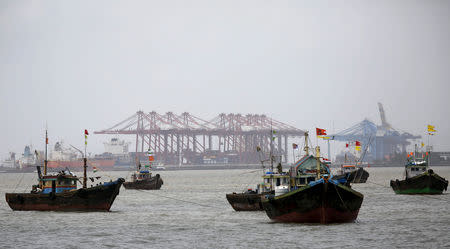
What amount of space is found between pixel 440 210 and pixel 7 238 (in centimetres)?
3470

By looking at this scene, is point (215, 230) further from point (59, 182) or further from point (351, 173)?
point (351, 173)

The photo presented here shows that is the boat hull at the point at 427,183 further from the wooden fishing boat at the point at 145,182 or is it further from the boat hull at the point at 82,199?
the wooden fishing boat at the point at 145,182

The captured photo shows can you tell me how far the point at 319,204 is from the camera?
41844 mm

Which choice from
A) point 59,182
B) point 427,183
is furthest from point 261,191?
point 427,183

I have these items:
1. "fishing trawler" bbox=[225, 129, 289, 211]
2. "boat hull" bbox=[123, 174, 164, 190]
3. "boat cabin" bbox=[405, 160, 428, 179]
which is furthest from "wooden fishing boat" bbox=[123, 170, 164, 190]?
"fishing trawler" bbox=[225, 129, 289, 211]

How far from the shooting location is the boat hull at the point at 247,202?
185ft

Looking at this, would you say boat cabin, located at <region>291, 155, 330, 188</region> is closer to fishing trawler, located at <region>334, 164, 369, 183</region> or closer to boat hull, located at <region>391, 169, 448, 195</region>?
boat hull, located at <region>391, 169, 448, 195</region>

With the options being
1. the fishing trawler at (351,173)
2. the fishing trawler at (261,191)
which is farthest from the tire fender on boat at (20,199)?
the fishing trawler at (351,173)

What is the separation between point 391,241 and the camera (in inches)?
1513

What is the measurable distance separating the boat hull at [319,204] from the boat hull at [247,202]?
11897 mm

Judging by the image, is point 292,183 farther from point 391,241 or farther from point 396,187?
point 396,187

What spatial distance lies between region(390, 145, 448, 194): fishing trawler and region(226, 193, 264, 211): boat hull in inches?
982

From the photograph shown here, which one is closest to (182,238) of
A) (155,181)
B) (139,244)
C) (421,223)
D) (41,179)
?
(139,244)

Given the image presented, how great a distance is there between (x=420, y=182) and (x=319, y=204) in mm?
35759
